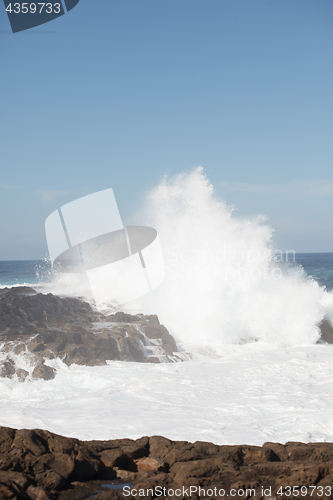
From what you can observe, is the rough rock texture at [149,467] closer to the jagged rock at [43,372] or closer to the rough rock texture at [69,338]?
the jagged rock at [43,372]

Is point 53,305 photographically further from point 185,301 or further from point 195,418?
point 195,418

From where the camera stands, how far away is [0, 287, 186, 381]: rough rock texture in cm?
932

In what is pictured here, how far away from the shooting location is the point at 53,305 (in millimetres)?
13852

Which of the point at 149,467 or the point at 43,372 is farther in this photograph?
the point at 43,372

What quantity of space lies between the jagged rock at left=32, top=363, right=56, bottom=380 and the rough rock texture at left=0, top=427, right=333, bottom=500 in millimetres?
4688

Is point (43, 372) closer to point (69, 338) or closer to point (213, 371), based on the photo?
point (69, 338)

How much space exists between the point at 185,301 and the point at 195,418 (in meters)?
9.62

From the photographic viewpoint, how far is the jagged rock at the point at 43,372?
865cm

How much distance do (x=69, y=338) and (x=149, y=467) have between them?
22.1 feet

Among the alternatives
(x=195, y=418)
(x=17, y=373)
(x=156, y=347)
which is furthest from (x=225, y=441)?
(x=156, y=347)

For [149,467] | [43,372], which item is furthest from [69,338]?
[149,467]

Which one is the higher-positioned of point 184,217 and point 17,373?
point 184,217

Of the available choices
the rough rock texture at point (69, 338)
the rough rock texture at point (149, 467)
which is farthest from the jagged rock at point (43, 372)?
the rough rock texture at point (149, 467)

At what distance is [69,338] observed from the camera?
33.8ft
